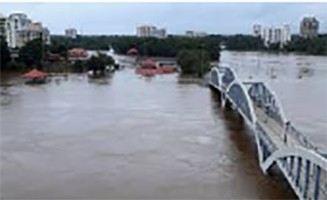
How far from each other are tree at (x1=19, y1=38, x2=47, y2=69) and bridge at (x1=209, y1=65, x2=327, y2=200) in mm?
17762

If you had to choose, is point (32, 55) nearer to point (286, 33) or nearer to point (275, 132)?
point (275, 132)

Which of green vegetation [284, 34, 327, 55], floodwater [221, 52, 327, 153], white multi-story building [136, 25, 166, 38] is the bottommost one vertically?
floodwater [221, 52, 327, 153]

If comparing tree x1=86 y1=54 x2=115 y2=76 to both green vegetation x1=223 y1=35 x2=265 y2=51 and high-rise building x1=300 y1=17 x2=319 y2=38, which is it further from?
high-rise building x1=300 y1=17 x2=319 y2=38

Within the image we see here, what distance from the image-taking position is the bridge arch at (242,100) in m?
13.9

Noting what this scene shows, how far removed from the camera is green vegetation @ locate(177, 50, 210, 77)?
33.6 meters

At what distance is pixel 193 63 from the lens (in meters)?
34.0

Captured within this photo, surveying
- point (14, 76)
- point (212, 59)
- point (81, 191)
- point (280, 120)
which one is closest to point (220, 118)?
point (280, 120)

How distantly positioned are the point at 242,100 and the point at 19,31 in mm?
33607

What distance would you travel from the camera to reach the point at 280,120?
1401 cm

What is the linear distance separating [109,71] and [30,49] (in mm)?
5165

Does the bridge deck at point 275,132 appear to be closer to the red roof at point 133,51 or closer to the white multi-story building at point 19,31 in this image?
the white multi-story building at point 19,31

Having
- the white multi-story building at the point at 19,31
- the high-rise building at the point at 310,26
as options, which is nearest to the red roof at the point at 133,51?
the white multi-story building at the point at 19,31

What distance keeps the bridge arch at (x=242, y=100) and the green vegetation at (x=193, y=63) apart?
14013 millimetres

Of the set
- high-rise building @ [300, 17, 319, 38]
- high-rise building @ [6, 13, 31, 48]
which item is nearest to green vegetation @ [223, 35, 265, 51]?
high-rise building @ [300, 17, 319, 38]
